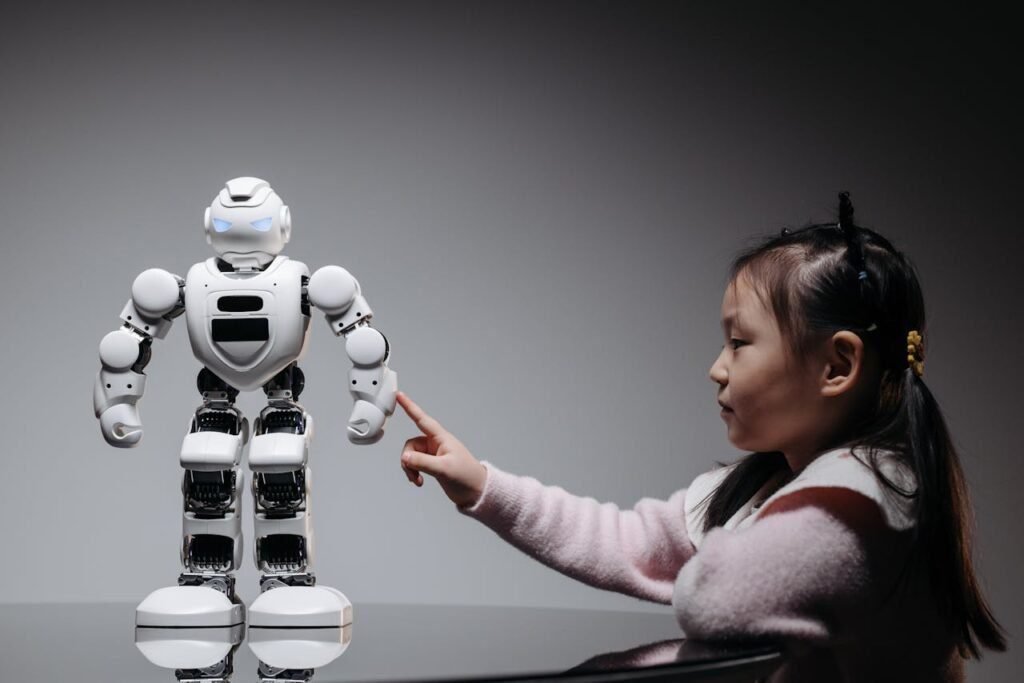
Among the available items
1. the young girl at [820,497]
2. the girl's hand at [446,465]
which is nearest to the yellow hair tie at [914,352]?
the young girl at [820,497]

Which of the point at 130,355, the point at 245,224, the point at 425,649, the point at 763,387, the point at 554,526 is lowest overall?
the point at 425,649

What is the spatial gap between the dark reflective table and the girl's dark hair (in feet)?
0.67

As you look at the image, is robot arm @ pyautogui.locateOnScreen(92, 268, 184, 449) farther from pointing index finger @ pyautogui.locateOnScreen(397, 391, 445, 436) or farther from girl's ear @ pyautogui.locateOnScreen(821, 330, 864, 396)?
girl's ear @ pyautogui.locateOnScreen(821, 330, 864, 396)

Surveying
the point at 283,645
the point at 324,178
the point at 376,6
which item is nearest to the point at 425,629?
the point at 283,645

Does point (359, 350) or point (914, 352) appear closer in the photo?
point (914, 352)

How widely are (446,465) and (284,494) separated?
19 centimetres

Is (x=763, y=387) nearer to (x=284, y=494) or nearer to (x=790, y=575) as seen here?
(x=790, y=575)

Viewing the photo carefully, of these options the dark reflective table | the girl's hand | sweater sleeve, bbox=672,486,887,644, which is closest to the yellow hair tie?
sweater sleeve, bbox=672,486,887,644

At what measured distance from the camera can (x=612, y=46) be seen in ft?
7.25

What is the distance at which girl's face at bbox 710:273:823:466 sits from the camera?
1.19m

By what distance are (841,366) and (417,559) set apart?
1108 mm

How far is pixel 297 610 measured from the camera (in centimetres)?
131

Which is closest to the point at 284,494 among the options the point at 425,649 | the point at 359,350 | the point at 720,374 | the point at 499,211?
the point at 359,350

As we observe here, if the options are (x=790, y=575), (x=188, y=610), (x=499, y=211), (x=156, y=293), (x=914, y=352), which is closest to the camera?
(x=790, y=575)
